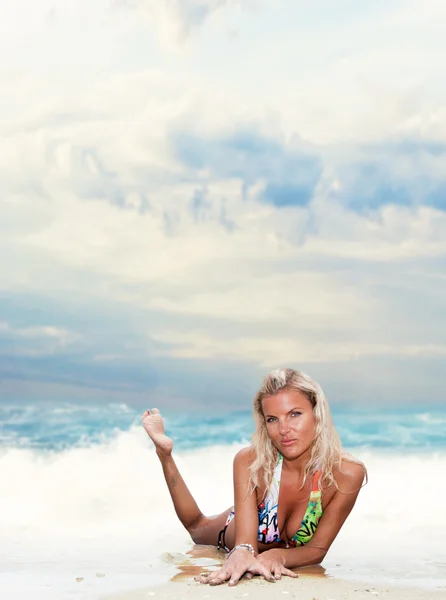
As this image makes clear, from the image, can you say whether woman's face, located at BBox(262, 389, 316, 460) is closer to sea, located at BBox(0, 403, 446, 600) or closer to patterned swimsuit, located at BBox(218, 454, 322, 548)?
patterned swimsuit, located at BBox(218, 454, 322, 548)

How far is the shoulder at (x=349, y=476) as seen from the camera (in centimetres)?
473

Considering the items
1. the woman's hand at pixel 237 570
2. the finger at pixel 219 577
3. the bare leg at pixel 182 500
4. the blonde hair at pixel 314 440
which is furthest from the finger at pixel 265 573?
the bare leg at pixel 182 500

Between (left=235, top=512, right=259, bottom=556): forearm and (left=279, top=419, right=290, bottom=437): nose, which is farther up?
(left=279, top=419, right=290, bottom=437): nose

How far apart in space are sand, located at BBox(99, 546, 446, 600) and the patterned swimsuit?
24 centimetres

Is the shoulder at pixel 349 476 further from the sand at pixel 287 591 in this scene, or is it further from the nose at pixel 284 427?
the sand at pixel 287 591

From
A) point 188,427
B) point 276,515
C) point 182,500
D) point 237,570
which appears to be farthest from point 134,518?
point 188,427

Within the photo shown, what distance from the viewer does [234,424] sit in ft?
62.7

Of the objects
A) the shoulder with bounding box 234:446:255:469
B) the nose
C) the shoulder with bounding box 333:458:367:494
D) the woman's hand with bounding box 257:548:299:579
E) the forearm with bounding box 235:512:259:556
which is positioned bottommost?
the woman's hand with bounding box 257:548:299:579

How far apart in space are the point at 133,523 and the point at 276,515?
275 centimetres

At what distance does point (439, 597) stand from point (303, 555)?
764mm

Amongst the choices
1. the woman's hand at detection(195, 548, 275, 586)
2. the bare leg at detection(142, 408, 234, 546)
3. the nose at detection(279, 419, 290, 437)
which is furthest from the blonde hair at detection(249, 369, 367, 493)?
the bare leg at detection(142, 408, 234, 546)

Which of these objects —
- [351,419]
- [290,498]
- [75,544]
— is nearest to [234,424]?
[351,419]

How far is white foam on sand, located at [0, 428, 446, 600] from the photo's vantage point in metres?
5.03

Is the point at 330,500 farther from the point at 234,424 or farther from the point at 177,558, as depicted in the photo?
the point at 234,424
